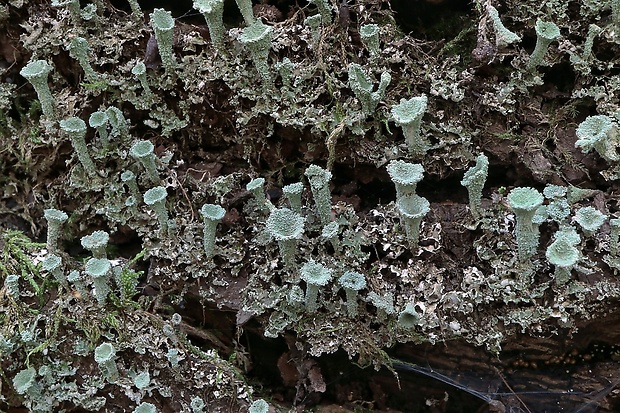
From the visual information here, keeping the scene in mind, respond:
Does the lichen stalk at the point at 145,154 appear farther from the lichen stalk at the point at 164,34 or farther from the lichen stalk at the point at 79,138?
the lichen stalk at the point at 164,34

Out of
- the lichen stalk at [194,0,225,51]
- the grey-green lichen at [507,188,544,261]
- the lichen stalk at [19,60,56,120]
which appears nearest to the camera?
the grey-green lichen at [507,188,544,261]

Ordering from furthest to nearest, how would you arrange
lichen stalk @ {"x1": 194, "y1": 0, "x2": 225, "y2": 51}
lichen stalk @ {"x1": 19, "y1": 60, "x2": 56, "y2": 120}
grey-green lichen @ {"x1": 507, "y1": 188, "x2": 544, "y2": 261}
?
lichen stalk @ {"x1": 19, "y1": 60, "x2": 56, "y2": 120}
lichen stalk @ {"x1": 194, "y1": 0, "x2": 225, "y2": 51}
grey-green lichen @ {"x1": 507, "y1": 188, "x2": 544, "y2": 261}

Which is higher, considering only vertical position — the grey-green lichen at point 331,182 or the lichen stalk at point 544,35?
the lichen stalk at point 544,35

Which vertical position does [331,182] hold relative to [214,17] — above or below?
below

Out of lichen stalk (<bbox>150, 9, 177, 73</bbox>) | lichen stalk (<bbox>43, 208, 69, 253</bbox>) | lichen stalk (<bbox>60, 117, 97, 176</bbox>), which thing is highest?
lichen stalk (<bbox>150, 9, 177, 73</bbox>)

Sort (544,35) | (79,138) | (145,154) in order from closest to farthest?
(544,35) → (145,154) → (79,138)

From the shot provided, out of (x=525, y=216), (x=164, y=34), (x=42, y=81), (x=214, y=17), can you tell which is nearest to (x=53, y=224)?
(x=42, y=81)

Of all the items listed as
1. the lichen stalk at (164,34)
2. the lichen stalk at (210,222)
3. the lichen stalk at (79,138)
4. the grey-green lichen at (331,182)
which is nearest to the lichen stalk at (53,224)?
the grey-green lichen at (331,182)

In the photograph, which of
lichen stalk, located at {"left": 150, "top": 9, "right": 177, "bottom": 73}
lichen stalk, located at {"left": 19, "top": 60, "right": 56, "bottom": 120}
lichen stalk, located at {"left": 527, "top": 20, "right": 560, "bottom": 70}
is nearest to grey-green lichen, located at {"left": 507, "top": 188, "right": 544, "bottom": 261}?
lichen stalk, located at {"left": 527, "top": 20, "right": 560, "bottom": 70}

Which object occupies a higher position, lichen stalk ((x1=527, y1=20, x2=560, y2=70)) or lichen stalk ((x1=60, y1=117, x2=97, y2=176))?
lichen stalk ((x1=527, y1=20, x2=560, y2=70))

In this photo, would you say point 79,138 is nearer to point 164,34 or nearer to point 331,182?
point 164,34

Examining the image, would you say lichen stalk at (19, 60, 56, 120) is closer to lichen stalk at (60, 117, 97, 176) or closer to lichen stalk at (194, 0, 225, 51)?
lichen stalk at (60, 117, 97, 176)

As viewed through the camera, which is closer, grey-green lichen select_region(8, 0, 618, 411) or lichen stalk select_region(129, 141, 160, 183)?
grey-green lichen select_region(8, 0, 618, 411)
